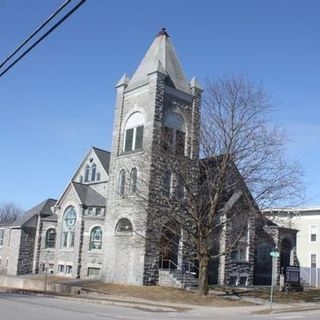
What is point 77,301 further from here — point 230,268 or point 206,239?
point 230,268

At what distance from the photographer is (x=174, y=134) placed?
3997 cm

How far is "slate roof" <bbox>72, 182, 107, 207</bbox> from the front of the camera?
45.8m

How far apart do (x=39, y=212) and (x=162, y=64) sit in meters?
19.7

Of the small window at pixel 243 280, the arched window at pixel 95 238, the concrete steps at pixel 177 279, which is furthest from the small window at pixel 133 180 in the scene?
the small window at pixel 243 280

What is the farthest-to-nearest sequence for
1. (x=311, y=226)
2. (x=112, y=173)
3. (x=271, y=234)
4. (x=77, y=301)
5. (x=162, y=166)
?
(x=311, y=226) → (x=271, y=234) → (x=112, y=173) → (x=162, y=166) → (x=77, y=301)

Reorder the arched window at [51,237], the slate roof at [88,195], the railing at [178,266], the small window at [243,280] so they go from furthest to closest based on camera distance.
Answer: the arched window at [51,237]
the slate roof at [88,195]
the small window at [243,280]
the railing at [178,266]

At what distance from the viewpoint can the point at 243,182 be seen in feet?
110

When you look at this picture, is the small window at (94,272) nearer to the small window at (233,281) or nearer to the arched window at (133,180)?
the arched window at (133,180)

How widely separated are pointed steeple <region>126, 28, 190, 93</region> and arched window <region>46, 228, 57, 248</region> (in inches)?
648

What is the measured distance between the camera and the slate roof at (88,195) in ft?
150

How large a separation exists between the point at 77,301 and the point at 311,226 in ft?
154

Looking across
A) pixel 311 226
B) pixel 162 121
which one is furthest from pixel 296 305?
pixel 311 226

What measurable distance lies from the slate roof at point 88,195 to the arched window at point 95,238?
2.16m

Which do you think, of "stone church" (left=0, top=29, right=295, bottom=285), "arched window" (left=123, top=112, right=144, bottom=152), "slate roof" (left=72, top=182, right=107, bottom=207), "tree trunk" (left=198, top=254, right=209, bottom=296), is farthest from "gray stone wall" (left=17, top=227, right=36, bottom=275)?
"tree trunk" (left=198, top=254, right=209, bottom=296)
